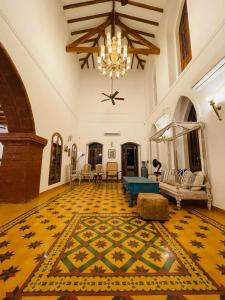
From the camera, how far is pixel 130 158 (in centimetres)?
1017

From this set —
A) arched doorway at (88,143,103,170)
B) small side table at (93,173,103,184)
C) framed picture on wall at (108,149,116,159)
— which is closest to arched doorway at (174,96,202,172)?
small side table at (93,173,103,184)

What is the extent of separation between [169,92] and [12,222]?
6.70 metres

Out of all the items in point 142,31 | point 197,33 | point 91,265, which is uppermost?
point 142,31

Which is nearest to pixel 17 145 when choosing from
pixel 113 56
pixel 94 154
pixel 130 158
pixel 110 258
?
pixel 110 258

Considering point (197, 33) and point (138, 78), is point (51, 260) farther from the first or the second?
point (138, 78)

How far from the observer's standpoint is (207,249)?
1.80 meters

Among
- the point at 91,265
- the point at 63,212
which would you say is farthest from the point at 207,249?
the point at 63,212

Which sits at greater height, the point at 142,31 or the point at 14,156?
the point at 142,31

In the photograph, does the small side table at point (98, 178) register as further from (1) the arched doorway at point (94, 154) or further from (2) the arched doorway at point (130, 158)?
(2) the arched doorway at point (130, 158)

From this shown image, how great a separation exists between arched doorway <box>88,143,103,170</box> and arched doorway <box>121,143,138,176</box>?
1.61 metres

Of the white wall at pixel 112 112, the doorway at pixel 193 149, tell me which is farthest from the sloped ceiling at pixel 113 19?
the doorway at pixel 193 149

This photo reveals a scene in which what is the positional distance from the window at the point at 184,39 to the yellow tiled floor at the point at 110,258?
5364 millimetres

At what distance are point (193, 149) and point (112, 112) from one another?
6.53 meters

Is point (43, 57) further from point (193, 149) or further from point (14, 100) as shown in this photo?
point (193, 149)
